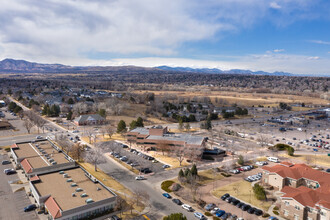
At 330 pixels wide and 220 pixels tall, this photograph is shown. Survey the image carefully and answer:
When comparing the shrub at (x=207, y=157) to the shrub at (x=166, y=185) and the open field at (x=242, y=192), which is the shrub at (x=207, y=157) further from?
the shrub at (x=166, y=185)

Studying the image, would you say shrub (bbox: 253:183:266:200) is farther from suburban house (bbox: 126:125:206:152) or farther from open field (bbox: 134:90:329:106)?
open field (bbox: 134:90:329:106)

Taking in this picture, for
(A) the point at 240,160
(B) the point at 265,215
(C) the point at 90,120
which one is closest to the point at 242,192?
(B) the point at 265,215

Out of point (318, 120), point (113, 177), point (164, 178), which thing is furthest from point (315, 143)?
point (113, 177)

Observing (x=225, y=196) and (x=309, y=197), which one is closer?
(x=309, y=197)

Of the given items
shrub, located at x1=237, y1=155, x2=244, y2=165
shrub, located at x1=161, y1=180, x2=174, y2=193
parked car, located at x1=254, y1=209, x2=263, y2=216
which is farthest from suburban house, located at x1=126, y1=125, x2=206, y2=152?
parked car, located at x1=254, y1=209, x2=263, y2=216

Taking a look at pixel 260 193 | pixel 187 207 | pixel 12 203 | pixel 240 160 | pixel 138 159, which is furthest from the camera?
pixel 138 159

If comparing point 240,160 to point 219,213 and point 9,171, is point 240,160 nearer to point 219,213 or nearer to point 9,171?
point 219,213

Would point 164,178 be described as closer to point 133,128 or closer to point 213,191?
point 213,191
